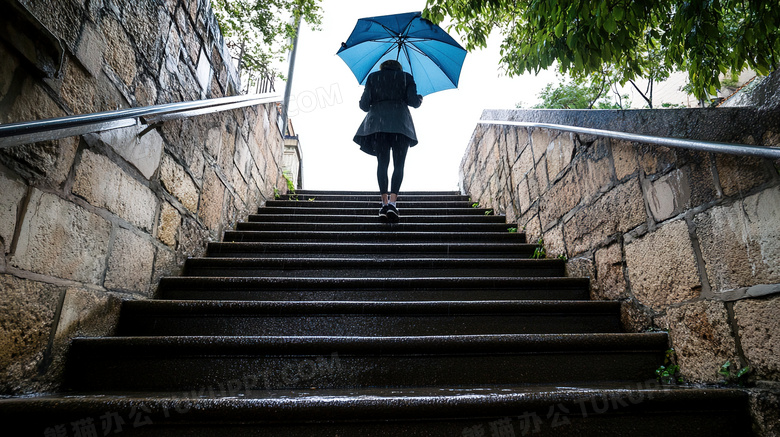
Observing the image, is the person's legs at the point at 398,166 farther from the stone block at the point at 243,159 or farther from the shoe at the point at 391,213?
the stone block at the point at 243,159

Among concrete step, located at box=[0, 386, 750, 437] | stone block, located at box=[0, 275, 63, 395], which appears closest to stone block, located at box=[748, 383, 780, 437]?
concrete step, located at box=[0, 386, 750, 437]

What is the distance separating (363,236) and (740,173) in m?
2.18

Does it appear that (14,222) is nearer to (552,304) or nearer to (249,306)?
(249,306)

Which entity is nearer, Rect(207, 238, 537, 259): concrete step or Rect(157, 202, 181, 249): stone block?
Rect(157, 202, 181, 249): stone block

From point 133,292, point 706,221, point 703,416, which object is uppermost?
point 706,221

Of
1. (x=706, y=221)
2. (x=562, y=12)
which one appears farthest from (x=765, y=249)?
(x=562, y=12)

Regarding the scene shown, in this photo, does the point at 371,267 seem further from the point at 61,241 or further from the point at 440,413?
the point at 61,241

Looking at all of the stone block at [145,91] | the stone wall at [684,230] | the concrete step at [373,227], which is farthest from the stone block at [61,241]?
the stone wall at [684,230]

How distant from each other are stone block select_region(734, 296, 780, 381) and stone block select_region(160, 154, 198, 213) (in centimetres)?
254

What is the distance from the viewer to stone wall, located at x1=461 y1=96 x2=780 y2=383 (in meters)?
1.10

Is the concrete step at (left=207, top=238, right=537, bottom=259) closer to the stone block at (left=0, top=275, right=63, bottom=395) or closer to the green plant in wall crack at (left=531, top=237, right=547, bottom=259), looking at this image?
the green plant in wall crack at (left=531, top=237, right=547, bottom=259)

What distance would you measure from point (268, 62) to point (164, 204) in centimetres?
599

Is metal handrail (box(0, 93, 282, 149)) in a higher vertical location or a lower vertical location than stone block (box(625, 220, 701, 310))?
higher

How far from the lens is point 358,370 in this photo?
4.60 ft
